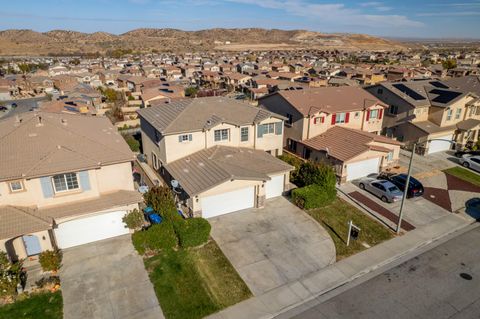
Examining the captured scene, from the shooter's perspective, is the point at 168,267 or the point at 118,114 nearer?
the point at 168,267

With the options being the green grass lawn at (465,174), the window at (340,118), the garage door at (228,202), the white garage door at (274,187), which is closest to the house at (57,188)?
the garage door at (228,202)

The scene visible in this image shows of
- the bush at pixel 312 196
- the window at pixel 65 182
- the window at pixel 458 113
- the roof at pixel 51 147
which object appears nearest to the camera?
the roof at pixel 51 147

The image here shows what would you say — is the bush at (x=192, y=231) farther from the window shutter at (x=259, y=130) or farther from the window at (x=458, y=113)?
Result: the window at (x=458, y=113)

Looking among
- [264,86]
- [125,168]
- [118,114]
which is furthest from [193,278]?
[264,86]

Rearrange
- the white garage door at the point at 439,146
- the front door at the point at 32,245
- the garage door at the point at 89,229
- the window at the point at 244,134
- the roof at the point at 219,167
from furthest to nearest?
the white garage door at the point at 439,146 < the window at the point at 244,134 < the roof at the point at 219,167 < the garage door at the point at 89,229 < the front door at the point at 32,245

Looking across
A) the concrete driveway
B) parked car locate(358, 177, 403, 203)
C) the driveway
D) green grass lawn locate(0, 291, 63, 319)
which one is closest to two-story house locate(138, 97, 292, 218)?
the concrete driveway

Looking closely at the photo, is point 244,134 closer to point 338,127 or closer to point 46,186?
point 338,127

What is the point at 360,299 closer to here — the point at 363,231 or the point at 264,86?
the point at 363,231
